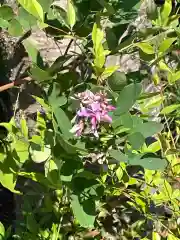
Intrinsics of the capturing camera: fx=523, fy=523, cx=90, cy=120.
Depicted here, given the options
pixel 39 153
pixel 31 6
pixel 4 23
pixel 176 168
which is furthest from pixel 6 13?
pixel 176 168

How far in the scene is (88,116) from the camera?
756 millimetres

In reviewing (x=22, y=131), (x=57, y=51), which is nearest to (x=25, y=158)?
(x=22, y=131)

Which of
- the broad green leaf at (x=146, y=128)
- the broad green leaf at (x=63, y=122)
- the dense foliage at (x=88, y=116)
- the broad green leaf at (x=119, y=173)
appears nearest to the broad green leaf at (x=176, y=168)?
the dense foliage at (x=88, y=116)

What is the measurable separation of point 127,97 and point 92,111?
0.06 metres

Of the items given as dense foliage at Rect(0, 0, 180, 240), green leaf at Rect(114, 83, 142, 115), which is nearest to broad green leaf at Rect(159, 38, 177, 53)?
dense foliage at Rect(0, 0, 180, 240)

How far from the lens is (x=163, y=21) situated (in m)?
0.93

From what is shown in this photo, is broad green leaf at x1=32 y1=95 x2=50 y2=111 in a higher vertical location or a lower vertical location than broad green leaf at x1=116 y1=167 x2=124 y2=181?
higher

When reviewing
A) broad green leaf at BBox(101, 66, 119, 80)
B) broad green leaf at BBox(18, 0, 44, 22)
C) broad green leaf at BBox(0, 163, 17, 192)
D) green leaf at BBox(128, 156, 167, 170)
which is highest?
broad green leaf at BBox(18, 0, 44, 22)

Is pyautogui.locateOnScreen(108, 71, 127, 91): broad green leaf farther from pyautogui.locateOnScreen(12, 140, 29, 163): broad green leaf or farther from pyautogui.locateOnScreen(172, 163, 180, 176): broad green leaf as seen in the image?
pyautogui.locateOnScreen(172, 163, 180, 176): broad green leaf

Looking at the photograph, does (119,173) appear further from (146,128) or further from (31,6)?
(31,6)

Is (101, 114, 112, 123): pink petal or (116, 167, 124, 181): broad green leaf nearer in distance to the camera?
(101, 114, 112, 123): pink petal

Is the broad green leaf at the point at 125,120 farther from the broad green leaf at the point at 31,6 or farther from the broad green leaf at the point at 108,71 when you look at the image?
the broad green leaf at the point at 31,6

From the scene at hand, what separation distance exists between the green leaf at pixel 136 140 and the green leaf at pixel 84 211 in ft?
0.57

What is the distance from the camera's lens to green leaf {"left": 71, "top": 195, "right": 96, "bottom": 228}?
0.92 metres
